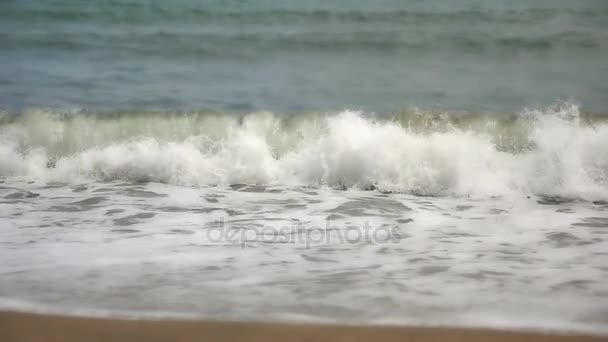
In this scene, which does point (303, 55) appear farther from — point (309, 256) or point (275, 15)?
point (309, 256)

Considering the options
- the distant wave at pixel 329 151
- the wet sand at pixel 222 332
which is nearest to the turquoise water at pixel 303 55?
the distant wave at pixel 329 151

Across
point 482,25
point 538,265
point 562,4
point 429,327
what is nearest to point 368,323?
point 429,327

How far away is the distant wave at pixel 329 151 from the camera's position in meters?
5.61

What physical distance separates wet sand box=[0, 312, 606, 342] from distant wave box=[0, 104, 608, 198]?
302cm

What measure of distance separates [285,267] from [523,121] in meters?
4.00

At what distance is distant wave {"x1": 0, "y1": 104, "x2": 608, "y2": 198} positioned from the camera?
561cm

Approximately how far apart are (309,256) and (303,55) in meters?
8.21

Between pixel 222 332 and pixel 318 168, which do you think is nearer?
pixel 222 332

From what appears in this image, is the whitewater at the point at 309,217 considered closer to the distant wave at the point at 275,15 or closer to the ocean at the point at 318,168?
the ocean at the point at 318,168

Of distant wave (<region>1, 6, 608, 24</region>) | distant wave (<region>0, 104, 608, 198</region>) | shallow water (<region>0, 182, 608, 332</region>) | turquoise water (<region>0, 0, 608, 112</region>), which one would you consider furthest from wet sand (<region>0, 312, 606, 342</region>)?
distant wave (<region>1, 6, 608, 24</region>)

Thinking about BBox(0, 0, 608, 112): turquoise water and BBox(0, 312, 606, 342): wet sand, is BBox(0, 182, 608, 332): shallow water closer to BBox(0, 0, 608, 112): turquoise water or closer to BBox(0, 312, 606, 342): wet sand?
BBox(0, 312, 606, 342): wet sand

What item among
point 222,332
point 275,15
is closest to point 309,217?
point 222,332

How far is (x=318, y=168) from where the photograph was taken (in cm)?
589

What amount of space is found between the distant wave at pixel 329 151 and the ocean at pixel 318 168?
2 cm
